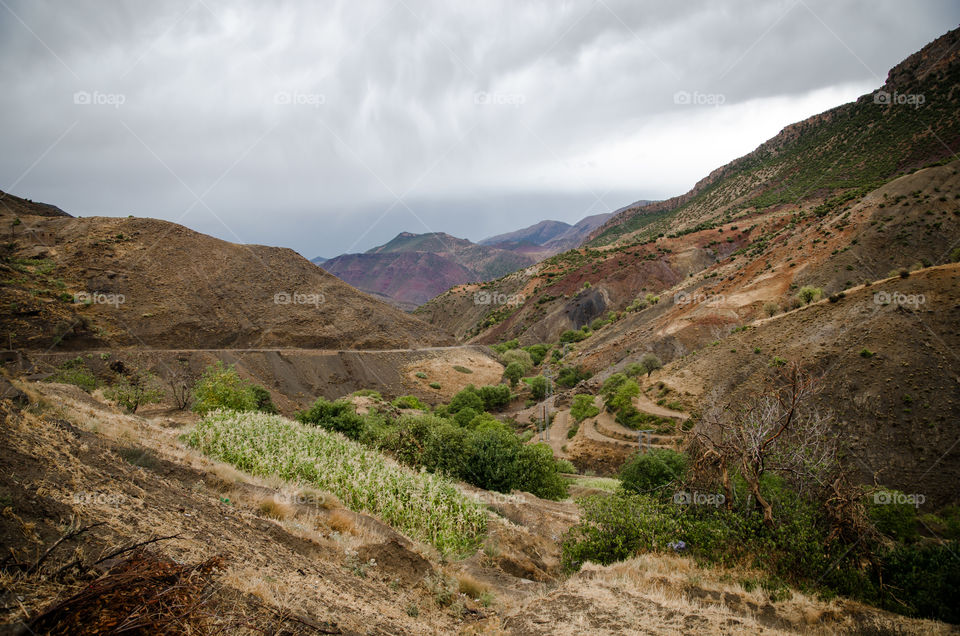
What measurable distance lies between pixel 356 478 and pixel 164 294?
39296 mm

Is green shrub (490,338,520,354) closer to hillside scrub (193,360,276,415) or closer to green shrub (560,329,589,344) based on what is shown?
green shrub (560,329,589,344)

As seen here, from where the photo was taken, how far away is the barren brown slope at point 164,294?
32.4 m

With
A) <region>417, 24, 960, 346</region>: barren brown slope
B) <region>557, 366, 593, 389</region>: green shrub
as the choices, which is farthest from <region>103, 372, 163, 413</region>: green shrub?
<region>417, 24, 960, 346</region>: barren brown slope

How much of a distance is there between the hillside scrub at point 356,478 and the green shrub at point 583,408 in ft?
73.5

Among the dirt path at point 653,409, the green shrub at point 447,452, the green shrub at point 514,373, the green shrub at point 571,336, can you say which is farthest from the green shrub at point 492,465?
the green shrub at point 571,336

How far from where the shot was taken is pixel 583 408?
112ft

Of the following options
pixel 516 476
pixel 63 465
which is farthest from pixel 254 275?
pixel 63 465

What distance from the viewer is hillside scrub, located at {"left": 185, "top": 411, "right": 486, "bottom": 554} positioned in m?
9.96

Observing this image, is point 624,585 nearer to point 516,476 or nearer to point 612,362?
point 516,476

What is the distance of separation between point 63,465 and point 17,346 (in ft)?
111

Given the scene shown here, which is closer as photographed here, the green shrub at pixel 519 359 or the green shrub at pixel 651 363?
the green shrub at pixel 651 363

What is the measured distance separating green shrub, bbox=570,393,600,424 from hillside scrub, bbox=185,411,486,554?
883 inches

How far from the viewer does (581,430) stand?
102 ft

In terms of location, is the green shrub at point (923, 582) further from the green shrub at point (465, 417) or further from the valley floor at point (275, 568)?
the green shrub at point (465, 417)
